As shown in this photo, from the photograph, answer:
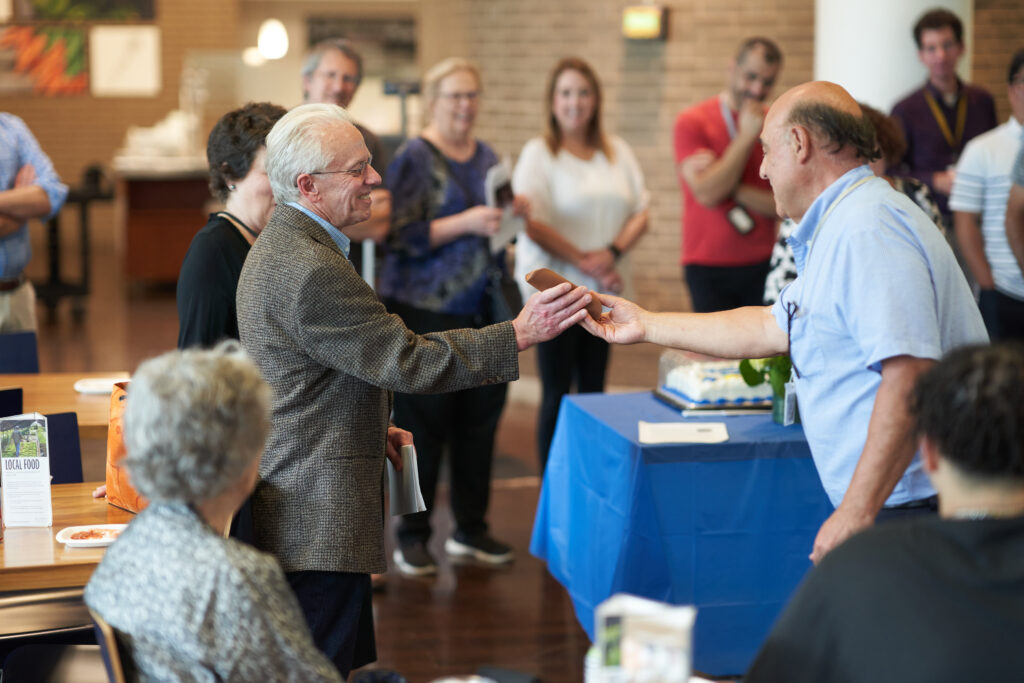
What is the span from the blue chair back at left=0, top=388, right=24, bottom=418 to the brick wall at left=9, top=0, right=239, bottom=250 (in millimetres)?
12776

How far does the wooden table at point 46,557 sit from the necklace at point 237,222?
73cm

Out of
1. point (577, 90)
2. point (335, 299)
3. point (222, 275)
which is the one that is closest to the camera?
point (335, 299)

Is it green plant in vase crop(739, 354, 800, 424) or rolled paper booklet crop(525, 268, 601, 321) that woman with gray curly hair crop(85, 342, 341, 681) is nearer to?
rolled paper booklet crop(525, 268, 601, 321)

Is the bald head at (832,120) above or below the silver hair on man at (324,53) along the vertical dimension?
below

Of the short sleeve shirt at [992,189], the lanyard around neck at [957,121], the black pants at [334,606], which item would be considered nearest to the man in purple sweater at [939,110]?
the lanyard around neck at [957,121]

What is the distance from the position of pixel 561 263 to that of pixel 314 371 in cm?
246

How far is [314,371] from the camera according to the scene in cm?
223

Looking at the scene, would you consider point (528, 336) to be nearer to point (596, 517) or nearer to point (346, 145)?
point (346, 145)

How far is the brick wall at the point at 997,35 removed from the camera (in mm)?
7477

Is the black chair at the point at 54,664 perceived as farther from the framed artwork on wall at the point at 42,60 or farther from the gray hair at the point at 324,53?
the framed artwork on wall at the point at 42,60

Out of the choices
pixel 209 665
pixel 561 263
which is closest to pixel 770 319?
pixel 209 665

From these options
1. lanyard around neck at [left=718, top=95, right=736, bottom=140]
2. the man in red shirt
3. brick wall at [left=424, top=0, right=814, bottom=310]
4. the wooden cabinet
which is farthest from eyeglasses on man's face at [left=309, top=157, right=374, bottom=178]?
the wooden cabinet

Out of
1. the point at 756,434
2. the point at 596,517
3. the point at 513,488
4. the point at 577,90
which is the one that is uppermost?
the point at 577,90

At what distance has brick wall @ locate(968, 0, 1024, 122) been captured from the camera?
748cm
